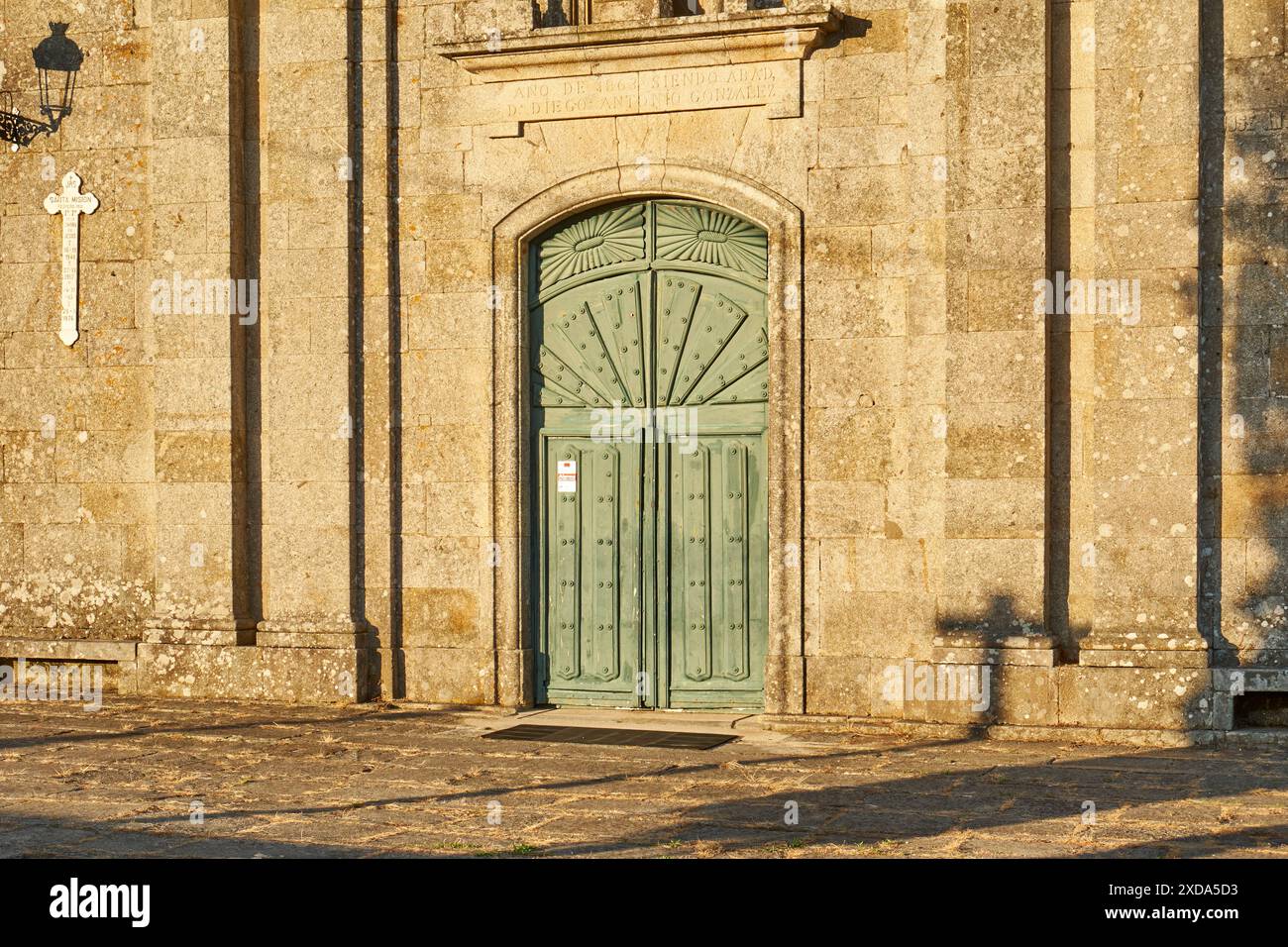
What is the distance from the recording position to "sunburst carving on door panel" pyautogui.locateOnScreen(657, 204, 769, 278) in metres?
9.99

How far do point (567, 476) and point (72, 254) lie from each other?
12.1 feet

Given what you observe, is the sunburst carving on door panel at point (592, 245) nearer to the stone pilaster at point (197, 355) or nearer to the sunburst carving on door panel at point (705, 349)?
the sunburst carving on door panel at point (705, 349)

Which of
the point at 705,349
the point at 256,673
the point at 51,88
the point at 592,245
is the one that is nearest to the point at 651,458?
the point at 705,349

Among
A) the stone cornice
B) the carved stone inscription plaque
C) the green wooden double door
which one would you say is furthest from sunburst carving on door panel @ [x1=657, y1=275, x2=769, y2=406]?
the stone cornice

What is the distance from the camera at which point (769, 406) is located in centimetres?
977

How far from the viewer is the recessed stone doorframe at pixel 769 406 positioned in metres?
9.64

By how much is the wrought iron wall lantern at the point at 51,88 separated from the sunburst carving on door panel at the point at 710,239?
13.6 ft

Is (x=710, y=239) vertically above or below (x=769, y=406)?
above

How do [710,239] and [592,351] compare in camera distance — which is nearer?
[710,239]

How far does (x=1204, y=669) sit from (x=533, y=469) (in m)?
4.07

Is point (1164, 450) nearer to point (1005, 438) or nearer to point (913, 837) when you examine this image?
→ point (1005, 438)

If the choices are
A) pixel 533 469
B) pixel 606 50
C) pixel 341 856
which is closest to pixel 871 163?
pixel 606 50

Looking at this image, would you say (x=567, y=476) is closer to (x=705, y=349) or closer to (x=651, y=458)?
(x=651, y=458)

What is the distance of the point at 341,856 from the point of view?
20.6 ft
